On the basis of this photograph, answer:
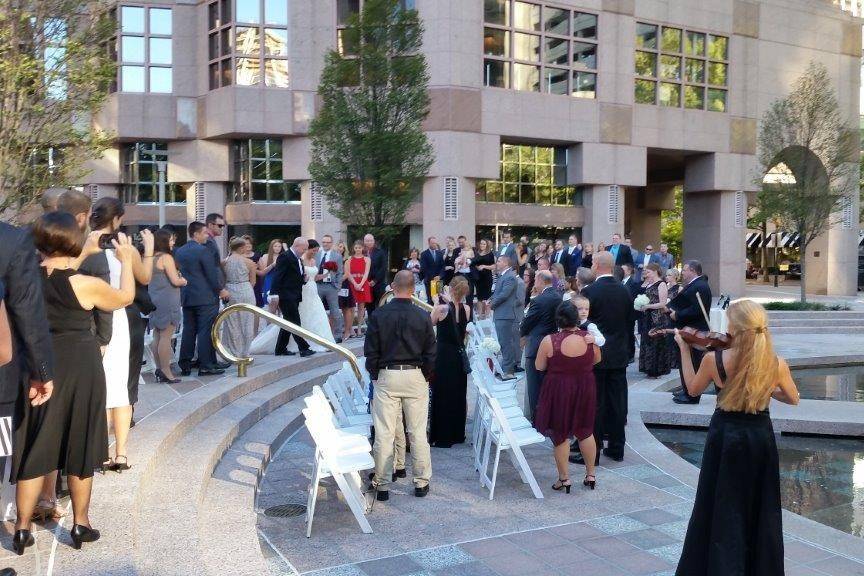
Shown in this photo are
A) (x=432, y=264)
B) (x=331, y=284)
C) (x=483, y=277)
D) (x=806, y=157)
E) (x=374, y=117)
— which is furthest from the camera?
(x=806, y=157)

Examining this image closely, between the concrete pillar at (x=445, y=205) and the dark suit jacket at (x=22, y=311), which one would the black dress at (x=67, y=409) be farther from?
the concrete pillar at (x=445, y=205)

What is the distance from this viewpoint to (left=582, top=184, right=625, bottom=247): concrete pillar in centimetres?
2986

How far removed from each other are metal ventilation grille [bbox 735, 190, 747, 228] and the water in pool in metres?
24.7

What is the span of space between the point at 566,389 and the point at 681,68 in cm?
2735

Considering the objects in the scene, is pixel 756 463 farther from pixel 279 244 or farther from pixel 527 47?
pixel 527 47

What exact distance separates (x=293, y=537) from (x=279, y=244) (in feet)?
30.4

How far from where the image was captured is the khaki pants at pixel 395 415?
6.43 metres

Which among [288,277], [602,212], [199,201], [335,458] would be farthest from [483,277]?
[199,201]

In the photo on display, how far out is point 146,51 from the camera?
97.1 feet

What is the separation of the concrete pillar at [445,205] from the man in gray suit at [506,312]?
15.2 m

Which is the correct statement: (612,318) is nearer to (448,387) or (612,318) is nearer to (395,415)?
(448,387)

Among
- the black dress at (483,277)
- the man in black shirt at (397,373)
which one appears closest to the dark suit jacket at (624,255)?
the black dress at (483,277)

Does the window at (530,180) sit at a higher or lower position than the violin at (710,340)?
higher

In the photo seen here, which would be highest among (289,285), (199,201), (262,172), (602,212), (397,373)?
(262,172)
